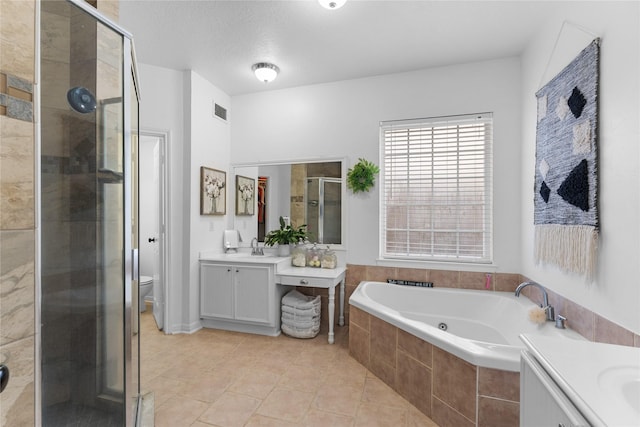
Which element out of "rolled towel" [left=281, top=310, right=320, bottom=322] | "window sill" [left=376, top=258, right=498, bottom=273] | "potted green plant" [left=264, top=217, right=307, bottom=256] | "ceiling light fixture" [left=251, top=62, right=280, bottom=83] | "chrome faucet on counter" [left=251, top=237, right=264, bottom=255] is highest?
"ceiling light fixture" [left=251, top=62, right=280, bottom=83]

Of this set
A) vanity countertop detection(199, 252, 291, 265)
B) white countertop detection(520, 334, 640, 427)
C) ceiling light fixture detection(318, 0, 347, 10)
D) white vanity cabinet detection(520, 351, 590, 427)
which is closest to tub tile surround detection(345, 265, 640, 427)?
white vanity cabinet detection(520, 351, 590, 427)

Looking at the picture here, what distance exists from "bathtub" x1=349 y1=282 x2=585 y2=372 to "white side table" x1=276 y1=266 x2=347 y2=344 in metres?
0.24

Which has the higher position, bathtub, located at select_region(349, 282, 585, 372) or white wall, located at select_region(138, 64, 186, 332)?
white wall, located at select_region(138, 64, 186, 332)

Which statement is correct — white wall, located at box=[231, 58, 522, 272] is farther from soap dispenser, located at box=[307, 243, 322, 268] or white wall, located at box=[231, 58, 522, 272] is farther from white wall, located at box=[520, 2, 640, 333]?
white wall, located at box=[520, 2, 640, 333]

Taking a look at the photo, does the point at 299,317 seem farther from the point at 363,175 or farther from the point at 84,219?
the point at 84,219

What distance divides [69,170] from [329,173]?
8.15 ft

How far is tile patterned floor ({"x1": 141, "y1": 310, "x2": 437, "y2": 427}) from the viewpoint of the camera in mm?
1764

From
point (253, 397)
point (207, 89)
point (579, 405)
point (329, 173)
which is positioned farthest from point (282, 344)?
point (207, 89)

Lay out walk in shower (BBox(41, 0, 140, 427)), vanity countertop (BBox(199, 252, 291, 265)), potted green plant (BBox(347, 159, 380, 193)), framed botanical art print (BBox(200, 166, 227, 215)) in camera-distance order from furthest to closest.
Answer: framed botanical art print (BBox(200, 166, 227, 215)) < potted green plant (BBox(347, 159, 380, 193)) < vanity countertop (BBox(199, 252, 291, 265)) < walk in shower (BBox(41, 0, 140, 427))

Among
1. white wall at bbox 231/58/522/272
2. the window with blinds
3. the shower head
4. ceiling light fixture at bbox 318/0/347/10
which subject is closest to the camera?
the shower head

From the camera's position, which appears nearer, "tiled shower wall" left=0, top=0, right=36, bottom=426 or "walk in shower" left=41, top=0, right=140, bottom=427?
"tiled shower wall" left=0, top=0, right=36, bottom=426

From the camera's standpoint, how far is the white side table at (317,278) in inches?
110

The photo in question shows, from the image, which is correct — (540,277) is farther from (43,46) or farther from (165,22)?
(165,22)

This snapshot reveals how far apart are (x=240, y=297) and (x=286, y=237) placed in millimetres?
799
